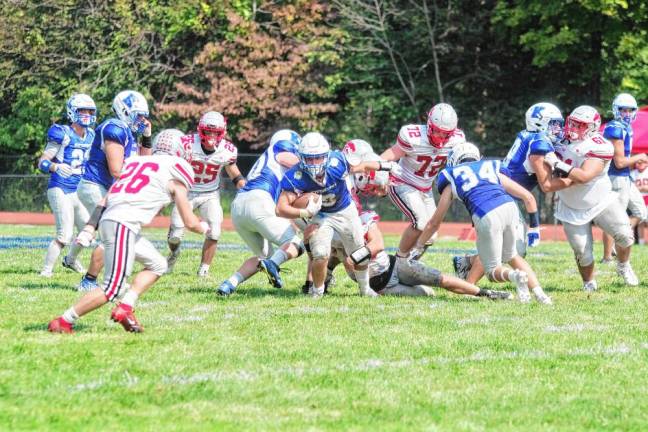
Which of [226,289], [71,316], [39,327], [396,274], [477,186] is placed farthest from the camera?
[396,274]

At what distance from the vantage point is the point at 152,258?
23.7ft

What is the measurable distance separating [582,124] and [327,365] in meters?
4.50

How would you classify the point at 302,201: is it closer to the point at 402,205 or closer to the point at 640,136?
the point at 402,205

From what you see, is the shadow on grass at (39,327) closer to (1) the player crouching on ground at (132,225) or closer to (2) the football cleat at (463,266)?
(1) the player crouching on ground at (132,225)

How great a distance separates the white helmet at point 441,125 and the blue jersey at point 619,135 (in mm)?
1659

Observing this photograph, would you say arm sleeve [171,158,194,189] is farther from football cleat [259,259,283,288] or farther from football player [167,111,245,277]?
football player [167,111,245,277]

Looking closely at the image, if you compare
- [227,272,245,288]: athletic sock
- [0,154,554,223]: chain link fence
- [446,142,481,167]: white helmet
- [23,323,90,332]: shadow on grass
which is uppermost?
[446,142,481,167]: white helmet

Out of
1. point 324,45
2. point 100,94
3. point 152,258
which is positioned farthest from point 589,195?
point 100,94

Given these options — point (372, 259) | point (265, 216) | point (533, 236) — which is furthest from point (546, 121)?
point (265, 216)

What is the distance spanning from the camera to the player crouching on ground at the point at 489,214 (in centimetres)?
880

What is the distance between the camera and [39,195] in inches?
1069

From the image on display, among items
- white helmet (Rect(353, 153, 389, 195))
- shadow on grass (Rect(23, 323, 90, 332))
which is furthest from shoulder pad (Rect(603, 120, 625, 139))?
shadow on grass (Rect(23, 323, 90, 332))

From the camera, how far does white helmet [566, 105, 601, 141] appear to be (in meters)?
9.78

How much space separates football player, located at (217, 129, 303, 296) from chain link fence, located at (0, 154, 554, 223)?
1418 cm
